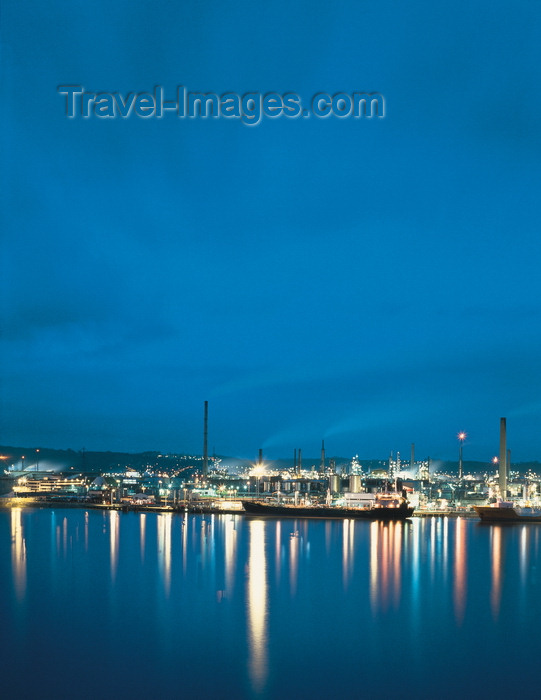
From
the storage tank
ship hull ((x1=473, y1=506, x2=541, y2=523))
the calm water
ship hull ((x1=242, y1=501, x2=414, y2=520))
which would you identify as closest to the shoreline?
ship hull ((x1=242, y1=501, x2=414, y2=520))

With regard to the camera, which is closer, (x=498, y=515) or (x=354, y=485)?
(x=498, y=515)

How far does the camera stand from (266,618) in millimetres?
16562

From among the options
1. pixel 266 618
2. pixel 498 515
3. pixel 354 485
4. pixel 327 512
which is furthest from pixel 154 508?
pixel 266 618

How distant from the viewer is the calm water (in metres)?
12.1

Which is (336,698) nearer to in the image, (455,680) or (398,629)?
(455,680)

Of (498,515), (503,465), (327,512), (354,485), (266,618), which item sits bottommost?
(327,512)

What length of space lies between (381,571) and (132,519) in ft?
73.2

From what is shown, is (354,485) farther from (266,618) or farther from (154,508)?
(266,618)

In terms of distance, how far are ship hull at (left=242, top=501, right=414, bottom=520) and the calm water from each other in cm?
1397

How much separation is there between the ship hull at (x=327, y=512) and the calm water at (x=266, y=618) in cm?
1397

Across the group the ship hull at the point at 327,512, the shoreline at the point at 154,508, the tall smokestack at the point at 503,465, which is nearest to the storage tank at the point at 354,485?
the shoreline at the point at 154,508

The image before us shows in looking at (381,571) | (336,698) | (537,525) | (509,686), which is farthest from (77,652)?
(537,525)

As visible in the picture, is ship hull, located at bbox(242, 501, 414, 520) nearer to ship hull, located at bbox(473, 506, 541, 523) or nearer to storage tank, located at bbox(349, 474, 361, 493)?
ship hull, located at bbox(473, 506, 541, 523)

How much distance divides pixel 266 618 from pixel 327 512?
3024cm
